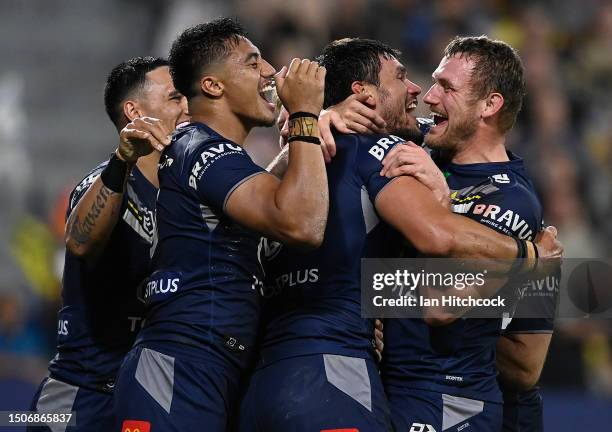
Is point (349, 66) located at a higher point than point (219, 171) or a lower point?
higher

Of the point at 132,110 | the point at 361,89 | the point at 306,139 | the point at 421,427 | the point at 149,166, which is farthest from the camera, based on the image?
the point at 132,110

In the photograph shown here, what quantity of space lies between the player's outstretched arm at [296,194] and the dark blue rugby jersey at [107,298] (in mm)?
1291

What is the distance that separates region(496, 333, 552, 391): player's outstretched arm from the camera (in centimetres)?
605

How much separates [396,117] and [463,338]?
45.5 inches

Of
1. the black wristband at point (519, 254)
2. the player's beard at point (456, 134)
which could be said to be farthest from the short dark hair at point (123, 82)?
the black wristband at point (519, 254)

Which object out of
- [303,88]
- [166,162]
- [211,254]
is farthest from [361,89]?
[211,254]

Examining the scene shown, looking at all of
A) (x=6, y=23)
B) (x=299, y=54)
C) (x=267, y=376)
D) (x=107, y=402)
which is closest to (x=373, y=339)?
(x=267, y=376)

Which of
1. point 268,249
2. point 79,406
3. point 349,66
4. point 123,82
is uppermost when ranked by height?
point 123,82

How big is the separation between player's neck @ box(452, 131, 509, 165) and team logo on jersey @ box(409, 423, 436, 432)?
1385 mm

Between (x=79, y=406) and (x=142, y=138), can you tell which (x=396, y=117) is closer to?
(x=142, y=138)

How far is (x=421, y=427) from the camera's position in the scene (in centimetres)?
528

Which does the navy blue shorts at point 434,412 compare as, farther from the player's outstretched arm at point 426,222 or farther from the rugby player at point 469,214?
the player's outstretched arm at point 426,222

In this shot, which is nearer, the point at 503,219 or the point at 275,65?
the point at 503,219

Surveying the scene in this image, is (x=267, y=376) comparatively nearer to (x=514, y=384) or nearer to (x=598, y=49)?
(x=514, y=384)
